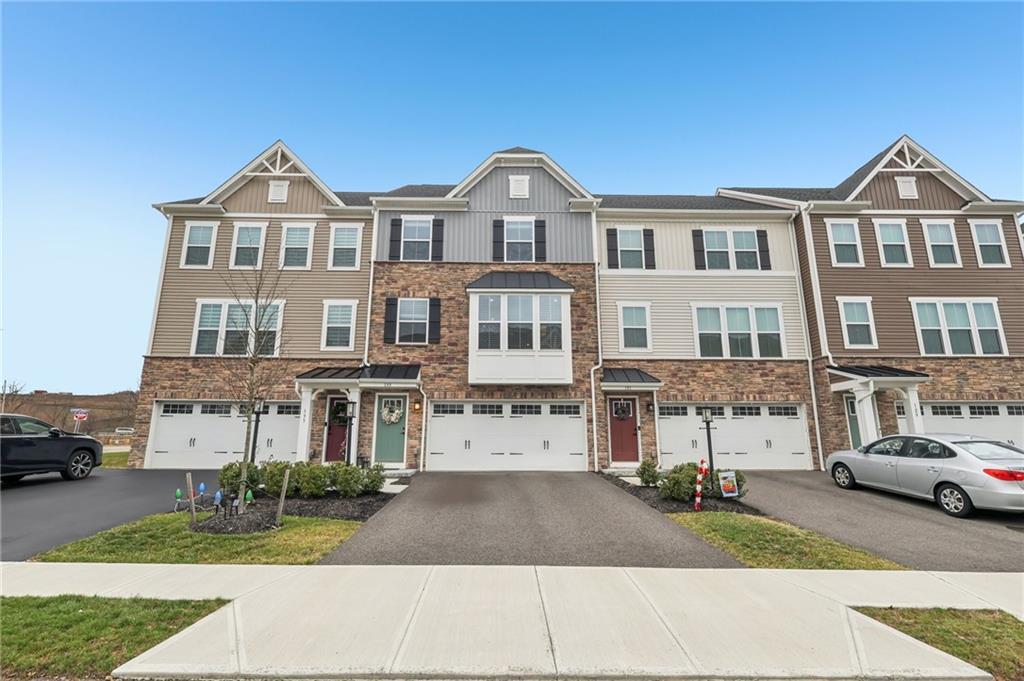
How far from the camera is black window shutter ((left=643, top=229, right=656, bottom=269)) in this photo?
53.0 ft

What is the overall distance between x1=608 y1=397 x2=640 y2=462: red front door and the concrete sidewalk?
889 centimetres

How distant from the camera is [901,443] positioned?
9.75 m

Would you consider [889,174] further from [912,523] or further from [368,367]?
[368,367]

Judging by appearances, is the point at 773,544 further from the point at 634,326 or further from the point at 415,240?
the point at 415,240

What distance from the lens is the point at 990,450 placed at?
8.43 metres

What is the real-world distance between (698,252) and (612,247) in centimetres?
331

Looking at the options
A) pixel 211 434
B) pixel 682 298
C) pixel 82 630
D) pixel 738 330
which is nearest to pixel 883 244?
pixel 738 330

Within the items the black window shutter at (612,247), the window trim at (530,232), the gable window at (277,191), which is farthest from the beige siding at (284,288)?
the black window shutter at (612,247)

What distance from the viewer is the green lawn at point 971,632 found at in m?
3.55

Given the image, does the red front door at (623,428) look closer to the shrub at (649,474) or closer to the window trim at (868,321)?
the shrub at (649,474)

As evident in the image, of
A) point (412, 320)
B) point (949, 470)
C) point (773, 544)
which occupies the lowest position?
point (773, 544)

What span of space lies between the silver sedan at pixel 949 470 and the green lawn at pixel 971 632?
16.6ft

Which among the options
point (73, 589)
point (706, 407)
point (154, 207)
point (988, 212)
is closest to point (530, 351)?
point (706, 407)

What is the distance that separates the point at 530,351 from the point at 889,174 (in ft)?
51.4
